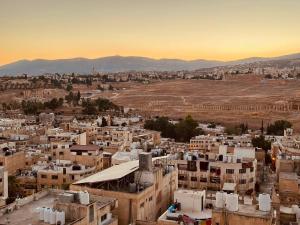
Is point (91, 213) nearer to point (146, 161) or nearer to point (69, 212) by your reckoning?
point (69, 212)

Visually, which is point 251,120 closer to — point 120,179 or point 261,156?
point 261,156

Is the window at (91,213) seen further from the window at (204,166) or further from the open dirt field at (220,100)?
the open dirt field at (220,100)

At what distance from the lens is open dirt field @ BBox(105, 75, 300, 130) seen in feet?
382

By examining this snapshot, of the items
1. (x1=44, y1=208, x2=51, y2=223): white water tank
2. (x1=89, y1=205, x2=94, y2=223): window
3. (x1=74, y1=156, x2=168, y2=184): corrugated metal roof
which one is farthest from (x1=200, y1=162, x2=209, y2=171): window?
(x1=44, y1=208, x2=51, y2=223): white water tank

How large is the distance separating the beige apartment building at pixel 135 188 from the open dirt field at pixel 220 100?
7662 centimetres

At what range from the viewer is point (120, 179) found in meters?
24.3

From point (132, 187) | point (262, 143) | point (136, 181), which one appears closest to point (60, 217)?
point (132, 187)

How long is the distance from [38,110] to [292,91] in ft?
320

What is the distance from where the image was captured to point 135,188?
77.8 ft

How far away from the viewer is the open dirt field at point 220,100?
382 ft

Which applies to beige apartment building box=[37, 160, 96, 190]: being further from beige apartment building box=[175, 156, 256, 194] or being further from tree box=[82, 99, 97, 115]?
tree box=[82, 99, 97, 115]

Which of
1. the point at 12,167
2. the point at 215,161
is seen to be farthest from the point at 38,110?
the point at 215,161

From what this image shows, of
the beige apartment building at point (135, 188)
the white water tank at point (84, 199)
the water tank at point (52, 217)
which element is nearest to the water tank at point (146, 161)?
the beige apartment building at point (135, 188)

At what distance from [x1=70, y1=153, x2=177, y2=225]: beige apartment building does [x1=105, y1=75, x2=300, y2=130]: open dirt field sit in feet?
251
